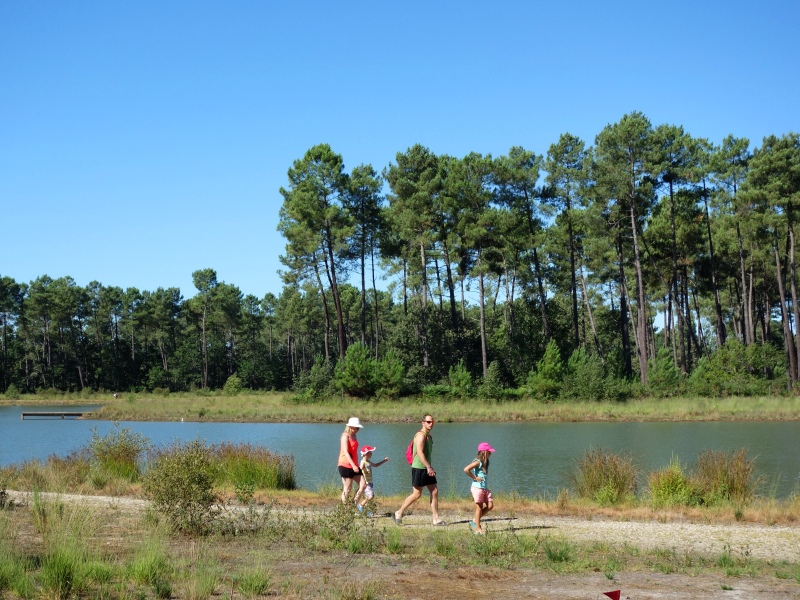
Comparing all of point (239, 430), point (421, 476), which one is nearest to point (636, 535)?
point (421, 476)

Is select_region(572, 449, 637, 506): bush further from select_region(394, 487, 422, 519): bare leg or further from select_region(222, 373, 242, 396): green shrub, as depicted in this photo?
select_region(222, 373, 242, 396): green shrub

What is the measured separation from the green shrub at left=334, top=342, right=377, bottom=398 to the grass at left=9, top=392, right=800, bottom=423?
40.4 inches

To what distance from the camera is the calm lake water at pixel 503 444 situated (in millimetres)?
17203

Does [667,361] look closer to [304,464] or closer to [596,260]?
[596,260]

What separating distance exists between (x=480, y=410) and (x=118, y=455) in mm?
26942

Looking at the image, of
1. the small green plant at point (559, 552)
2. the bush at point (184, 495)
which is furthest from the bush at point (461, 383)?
the small green plant at point (559, 552)

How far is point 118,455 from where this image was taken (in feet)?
54.1

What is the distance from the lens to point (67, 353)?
3548 inches

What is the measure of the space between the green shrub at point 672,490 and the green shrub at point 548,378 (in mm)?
32762

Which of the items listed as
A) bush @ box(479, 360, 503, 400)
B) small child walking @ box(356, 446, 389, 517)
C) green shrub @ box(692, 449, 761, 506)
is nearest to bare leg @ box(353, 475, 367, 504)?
small child walking @ box(356, 446, 389, 517)

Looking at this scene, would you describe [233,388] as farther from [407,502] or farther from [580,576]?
[580,576]

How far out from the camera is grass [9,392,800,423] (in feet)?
124

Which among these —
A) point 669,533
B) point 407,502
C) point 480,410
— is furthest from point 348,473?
point 480,410

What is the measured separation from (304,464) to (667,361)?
30.7 metres
